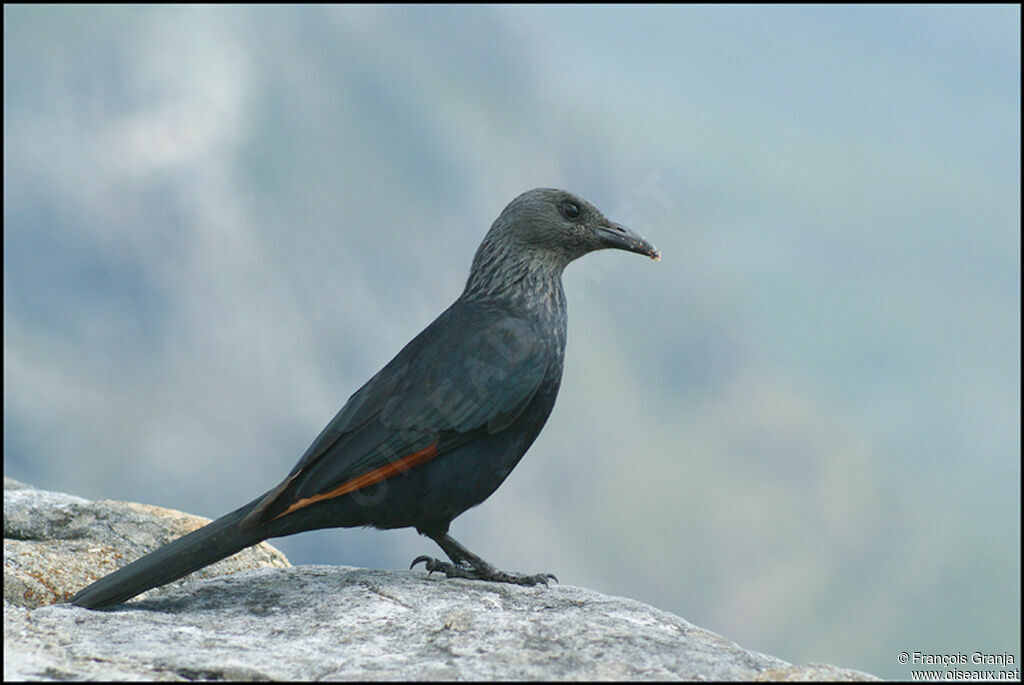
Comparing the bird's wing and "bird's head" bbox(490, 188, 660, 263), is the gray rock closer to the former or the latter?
the bird's wing

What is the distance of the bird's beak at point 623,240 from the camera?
A: 17.4 ft

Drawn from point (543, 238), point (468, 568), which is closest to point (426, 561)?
point (468, 568)

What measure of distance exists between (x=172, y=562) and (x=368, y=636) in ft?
3.47

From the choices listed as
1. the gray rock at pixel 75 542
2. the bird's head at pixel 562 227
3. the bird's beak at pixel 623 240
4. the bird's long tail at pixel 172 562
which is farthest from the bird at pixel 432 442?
the gray rock at pixel 75 542

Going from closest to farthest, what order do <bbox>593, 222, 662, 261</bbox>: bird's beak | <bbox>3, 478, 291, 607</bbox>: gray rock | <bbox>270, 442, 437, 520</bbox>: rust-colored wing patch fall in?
<bbox>270, 442, 437, 520</bbox>: rust-colored wing patch → <bbox>3, 478, 291, 607</bbox>: gray rock → <bbox>593, 222, 662, 261</bbox>: bird's beak

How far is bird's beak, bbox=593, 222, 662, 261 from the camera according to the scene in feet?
17.4

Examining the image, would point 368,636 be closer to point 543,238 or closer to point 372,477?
point 372,477

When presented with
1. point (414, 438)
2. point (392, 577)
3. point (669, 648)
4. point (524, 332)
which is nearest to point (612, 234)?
point (524, 332)

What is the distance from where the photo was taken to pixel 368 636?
11.6 feet

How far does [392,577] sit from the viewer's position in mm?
4379

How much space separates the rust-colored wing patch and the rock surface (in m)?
0.36

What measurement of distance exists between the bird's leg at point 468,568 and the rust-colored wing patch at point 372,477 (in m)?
0.51

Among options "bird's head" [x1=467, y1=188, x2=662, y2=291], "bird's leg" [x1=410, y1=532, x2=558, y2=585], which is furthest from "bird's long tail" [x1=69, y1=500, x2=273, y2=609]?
"bird's head" [x1=467, y1=188, x2=662, y2=291]

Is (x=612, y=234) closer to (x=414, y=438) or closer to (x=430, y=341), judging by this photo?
(x=430, y=341)
